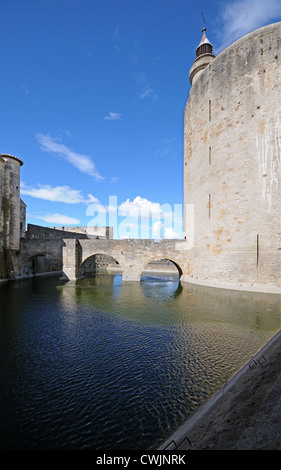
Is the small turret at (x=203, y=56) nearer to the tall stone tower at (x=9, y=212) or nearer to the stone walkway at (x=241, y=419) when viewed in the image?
the tall stone tower at (x=9, y=212)

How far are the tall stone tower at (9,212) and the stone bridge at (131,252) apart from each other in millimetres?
5694

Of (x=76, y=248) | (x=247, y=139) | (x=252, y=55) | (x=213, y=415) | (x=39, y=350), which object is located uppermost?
(x=252, y=55)

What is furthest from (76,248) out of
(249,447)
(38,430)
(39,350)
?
(249,447)

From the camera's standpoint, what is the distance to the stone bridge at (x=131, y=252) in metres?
21.5

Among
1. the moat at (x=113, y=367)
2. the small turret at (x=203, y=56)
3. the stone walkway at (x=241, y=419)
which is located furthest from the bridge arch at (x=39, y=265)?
the small turret at (x=203, y=56)

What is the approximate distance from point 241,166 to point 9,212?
887 inches

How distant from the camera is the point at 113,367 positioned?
19.6 ft

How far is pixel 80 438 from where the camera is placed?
144 inches

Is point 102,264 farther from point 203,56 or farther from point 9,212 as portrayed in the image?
point 203,56

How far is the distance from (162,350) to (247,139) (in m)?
16.7

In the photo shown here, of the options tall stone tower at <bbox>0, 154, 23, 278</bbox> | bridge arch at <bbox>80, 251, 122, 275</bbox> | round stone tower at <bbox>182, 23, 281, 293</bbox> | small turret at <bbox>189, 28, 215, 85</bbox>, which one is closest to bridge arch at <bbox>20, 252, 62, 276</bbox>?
tall stone tower at <bbox>0, 154, 23, 278</bbox>
